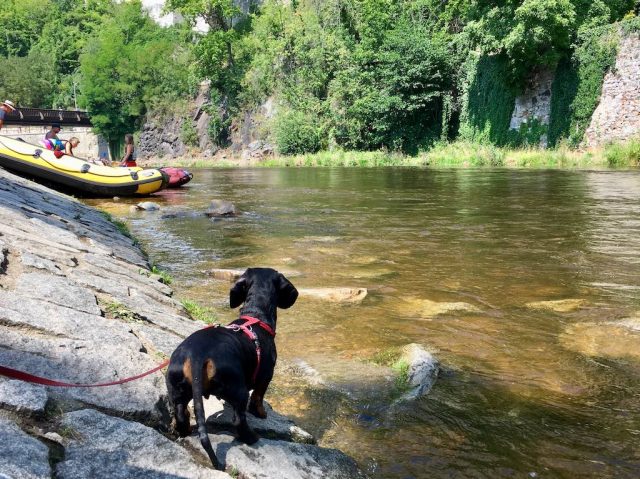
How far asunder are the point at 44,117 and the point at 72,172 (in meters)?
44.1

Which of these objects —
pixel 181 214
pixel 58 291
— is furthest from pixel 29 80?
pixel 58 291

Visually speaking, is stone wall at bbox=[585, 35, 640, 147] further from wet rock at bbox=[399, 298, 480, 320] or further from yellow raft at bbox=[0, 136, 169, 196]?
wet rock at bbox=[399, 298, 480, 320]

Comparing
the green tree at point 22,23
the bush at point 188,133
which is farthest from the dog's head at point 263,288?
the green tree at point 22,23

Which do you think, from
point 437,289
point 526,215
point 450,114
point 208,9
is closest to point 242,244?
point 437,289

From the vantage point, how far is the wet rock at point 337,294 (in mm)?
6117

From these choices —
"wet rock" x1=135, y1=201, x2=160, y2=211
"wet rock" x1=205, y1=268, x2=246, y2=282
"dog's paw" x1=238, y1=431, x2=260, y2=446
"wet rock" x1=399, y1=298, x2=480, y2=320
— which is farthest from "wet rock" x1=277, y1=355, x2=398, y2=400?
"wet rock" x1=135, y1=201, x2=160, y2=211

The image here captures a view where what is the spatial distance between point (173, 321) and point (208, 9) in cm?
4938

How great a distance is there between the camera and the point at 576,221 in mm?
11172

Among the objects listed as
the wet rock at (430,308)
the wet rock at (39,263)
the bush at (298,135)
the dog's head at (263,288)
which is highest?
the bush at (298,135)

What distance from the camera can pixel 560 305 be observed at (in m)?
5.98

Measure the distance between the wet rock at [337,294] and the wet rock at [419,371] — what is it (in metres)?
1.69

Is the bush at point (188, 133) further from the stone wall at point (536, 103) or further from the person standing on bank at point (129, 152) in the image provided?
the person standing on bank at point (129, 152)

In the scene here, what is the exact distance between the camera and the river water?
334 centimetres

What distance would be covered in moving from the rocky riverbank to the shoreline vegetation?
23.6 meters
